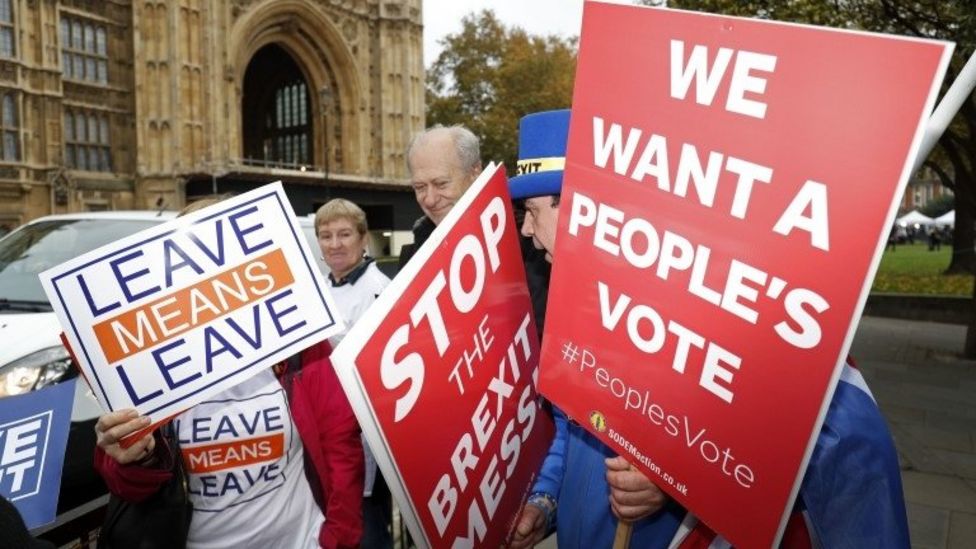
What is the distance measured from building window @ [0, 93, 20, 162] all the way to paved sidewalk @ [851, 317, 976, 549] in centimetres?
2618

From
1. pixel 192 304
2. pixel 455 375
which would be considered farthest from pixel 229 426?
pixel 455 375

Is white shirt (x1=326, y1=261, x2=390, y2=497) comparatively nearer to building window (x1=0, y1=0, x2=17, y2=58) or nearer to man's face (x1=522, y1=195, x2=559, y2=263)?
man's face (x1=522, y1=195, x2=559, y2=263)

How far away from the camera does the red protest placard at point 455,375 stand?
1200 millimetres

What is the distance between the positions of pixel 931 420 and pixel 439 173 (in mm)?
5758

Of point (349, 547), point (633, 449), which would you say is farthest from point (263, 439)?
point (633, 449)

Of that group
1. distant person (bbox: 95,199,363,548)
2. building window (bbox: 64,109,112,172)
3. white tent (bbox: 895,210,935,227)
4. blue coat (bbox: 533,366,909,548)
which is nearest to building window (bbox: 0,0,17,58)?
building window (bbox: 64,109,112,172)

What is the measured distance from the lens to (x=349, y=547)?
2.16 meters

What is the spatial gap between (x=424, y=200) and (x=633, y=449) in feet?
5.06

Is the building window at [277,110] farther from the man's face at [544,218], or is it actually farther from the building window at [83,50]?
the man's face at [544,218]

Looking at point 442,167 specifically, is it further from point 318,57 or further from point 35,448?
point 318,57

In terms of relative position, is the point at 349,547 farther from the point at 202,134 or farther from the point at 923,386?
the point at 202,134

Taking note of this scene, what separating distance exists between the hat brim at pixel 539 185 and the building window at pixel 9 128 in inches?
1085

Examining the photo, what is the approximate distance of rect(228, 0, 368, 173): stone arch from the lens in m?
30.0

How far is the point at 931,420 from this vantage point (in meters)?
6.22
